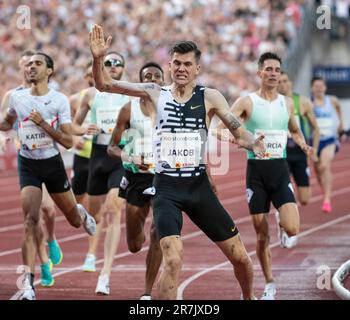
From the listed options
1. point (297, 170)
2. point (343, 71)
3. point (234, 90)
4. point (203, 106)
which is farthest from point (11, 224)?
point (343, 71)

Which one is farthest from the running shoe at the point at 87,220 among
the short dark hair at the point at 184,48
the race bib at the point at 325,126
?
the race bib at the point at 325,126

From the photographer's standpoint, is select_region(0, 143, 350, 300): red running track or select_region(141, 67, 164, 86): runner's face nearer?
select_region(141, 67, 164, 86): runner's face

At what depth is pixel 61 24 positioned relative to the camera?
A: 30.9 metres

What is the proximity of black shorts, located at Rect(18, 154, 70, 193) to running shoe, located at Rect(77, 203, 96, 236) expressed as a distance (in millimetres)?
494

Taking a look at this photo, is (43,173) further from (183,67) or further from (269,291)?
(183,67)

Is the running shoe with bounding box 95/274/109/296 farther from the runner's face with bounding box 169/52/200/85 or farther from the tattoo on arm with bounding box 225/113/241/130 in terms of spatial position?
the runner's face with bounding box 169/52/200/85

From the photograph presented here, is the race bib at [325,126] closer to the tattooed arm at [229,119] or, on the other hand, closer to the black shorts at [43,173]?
the black shorts at [43,173]

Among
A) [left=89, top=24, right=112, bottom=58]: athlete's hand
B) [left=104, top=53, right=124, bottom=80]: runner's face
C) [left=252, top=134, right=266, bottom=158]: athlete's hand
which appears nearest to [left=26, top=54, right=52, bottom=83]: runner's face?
[left=104, top=53, right=124, bottom=80]: runner's face

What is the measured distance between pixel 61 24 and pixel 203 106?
22.5 m

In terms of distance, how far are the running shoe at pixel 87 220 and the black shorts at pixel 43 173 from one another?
494mm

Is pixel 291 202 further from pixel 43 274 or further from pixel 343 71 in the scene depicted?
pixel 343 71

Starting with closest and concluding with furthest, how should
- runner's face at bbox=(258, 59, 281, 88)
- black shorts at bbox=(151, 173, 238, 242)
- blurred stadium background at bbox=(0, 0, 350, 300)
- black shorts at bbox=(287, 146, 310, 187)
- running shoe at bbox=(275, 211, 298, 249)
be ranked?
black shorts at bbox=(151, 173, 238, 242) → runner's face at bbox=(258, 59, 281, 88) → running shoe at bbox=(275, 211, 298, 249) → black shorts at bbox=(287, 146, 310, 187) → blurred stadium background at bbox=(0, 0, 350, 300)

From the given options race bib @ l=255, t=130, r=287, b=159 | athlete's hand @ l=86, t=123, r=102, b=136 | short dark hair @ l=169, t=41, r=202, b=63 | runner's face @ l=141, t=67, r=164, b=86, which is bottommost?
race bib @ l=255, t=130, r=287, b=159

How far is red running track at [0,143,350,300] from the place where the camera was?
11.1 m
